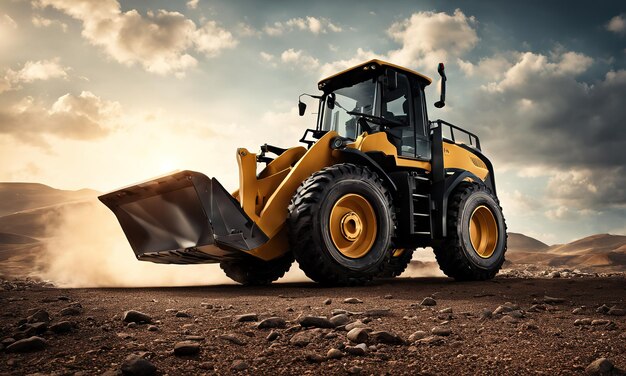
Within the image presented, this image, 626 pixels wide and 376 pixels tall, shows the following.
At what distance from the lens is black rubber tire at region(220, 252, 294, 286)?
27.2 ft

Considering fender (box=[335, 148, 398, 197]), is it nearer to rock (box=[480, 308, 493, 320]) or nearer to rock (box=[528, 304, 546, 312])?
rock (box=[528, 304, 546, 312])

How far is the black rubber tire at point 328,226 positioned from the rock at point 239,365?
11.6 ft

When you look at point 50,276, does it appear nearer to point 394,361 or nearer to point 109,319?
point 109,319

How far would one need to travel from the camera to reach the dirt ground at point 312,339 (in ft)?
9.18

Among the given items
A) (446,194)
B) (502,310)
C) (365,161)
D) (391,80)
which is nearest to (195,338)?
(502,310)

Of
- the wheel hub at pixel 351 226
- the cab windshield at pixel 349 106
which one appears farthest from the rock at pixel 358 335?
the cab windshield at pixel 349 106

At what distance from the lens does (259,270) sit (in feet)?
27.2

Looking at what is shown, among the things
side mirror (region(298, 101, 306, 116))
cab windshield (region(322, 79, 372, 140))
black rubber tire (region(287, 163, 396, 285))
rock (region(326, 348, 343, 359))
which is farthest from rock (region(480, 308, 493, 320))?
side mirror (region(298, 101, 306, 116))

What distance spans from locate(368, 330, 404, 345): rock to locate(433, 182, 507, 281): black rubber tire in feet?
18.0

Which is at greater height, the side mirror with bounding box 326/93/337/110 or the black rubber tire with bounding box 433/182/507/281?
the side mirror with bounding box 326/93/337/110

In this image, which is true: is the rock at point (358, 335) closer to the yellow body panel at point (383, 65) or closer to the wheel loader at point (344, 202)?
the wheel loader at point (344, 202)

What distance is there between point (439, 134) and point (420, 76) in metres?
1.10

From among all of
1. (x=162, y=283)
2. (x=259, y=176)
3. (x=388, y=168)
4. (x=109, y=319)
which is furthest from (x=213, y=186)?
(x=162, y=283)

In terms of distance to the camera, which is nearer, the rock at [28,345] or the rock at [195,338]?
the rock at [28,345]
